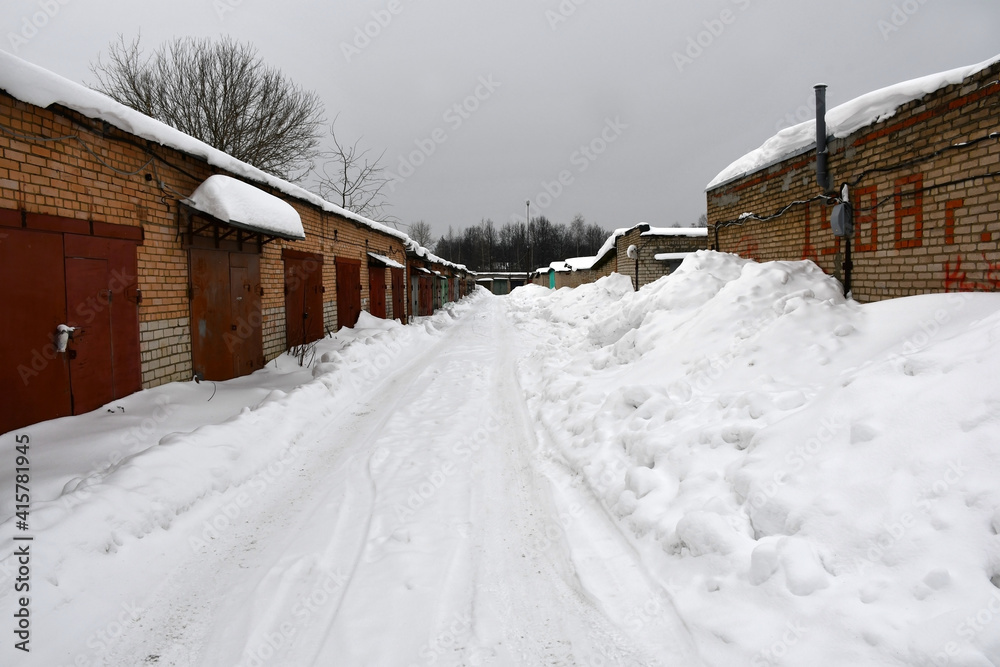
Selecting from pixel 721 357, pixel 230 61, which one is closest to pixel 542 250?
pixel 230 61

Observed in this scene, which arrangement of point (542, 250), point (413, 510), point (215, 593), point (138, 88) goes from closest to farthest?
1. point (215, 593)
2. point (413, 510)
3. point (138, 88)
4. point (542, 250)

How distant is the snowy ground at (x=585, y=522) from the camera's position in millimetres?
2318

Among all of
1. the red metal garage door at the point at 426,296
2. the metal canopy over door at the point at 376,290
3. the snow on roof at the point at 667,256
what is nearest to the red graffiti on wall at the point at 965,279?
the snow on roof at the point at 667,256

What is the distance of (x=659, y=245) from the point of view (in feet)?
49.8

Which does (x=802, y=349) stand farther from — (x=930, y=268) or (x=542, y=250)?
(x=542, y=250)

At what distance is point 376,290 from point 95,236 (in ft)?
35.7

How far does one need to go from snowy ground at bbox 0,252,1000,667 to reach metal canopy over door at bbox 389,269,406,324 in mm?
12898

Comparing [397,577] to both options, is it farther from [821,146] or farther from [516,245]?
[516,245]

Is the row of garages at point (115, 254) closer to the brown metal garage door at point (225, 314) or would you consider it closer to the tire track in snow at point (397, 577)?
the brown metal garage door at point (225, 314)

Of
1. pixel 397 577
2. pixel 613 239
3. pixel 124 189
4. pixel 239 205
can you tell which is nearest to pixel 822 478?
pixel 397 577

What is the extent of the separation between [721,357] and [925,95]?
129 inches

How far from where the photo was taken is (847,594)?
2266 mm

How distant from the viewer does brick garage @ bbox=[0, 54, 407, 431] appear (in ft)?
14.3

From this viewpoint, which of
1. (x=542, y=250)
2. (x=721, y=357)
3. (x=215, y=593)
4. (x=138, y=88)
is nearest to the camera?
(x=215, y=593)
